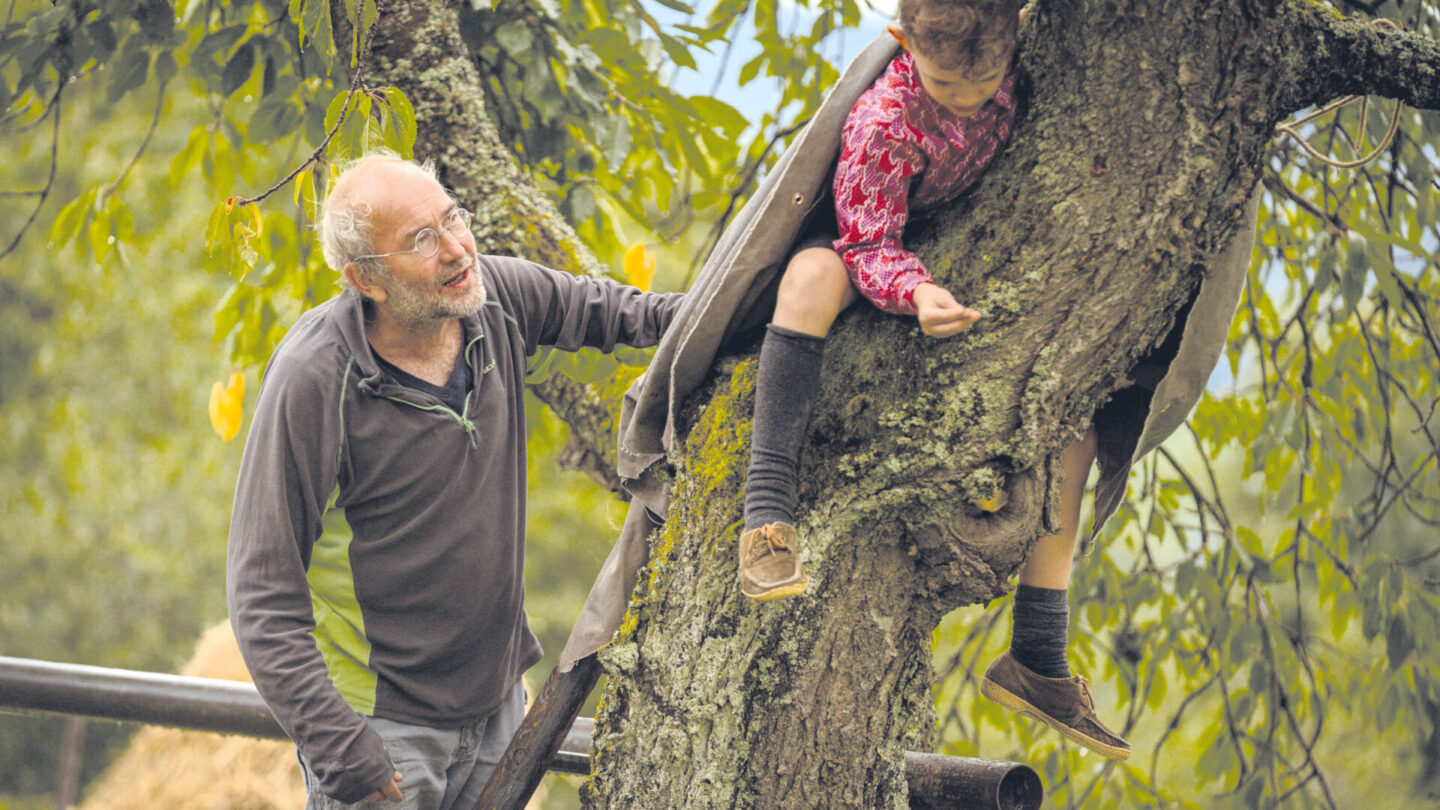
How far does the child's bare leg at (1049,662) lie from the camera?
1.86 m

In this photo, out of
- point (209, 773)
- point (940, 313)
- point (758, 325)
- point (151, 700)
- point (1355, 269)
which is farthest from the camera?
point (209, 773)

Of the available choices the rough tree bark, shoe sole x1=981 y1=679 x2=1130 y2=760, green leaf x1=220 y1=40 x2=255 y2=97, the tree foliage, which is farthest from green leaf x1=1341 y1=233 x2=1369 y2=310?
green leaf x1=220 y1=40 x2=255 y2=97

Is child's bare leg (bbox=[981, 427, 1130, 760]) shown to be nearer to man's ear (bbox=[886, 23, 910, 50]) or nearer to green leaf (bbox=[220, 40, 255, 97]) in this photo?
man's ear (bbox=[886, 23, 910, 50])

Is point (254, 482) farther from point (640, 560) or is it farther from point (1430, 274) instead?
point (1430, 274)

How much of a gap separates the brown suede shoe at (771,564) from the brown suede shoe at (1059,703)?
2.14ft

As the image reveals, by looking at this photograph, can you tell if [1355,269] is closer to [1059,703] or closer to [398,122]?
[1059,703]

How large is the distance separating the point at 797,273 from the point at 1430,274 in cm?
233

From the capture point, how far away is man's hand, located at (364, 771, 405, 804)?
5.77 feet

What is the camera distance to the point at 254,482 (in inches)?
67.1

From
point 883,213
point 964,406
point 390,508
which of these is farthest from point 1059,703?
point 390,508

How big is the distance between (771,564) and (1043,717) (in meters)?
0.76

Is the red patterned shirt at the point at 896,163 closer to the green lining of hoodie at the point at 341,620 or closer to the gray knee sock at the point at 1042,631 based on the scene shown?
the gray knee sock at the point at 1042,631

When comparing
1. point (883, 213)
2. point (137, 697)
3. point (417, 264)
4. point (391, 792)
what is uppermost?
point (883, 213)

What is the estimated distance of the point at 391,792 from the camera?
1772 mm
